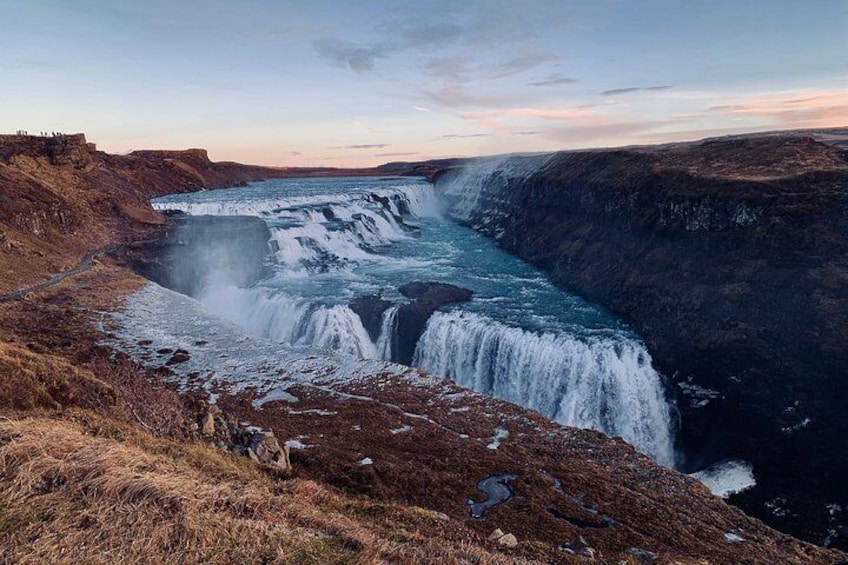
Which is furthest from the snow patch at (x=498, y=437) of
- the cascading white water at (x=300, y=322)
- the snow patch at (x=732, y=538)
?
the cascading white water at (x=300, y=322)

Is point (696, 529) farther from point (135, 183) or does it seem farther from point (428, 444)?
point (135, 183)

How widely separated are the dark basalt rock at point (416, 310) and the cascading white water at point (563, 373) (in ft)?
2.75

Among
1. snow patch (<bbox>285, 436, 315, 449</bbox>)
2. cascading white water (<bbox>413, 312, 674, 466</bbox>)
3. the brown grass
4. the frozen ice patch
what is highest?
the brown grass

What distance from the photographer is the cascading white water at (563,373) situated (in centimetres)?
2223

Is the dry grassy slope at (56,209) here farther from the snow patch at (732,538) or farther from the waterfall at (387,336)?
the snow patch at (732,538)

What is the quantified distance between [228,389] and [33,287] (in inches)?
684

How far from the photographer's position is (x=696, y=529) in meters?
12.0

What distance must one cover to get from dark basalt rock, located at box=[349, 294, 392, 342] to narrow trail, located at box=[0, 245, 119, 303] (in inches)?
669

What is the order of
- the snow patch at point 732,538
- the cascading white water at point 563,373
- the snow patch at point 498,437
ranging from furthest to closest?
the cascading white water at point 563,373 → the snow patch at point 498,437 → the snow patch at point 732,538

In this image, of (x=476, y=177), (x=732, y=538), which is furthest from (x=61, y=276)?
(x=476, y=177)

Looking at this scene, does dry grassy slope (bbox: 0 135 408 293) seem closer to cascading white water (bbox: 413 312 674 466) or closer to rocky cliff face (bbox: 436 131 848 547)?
cascading white water (bbox: 413 312 674 466)

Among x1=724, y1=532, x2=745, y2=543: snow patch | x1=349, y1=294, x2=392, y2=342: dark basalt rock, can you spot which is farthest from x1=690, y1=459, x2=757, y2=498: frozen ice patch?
x1=349, y1=294, x2=392, y2=342: dark basalt rock

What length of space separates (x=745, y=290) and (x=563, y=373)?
9.81 metres

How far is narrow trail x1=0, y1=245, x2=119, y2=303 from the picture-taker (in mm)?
26058
